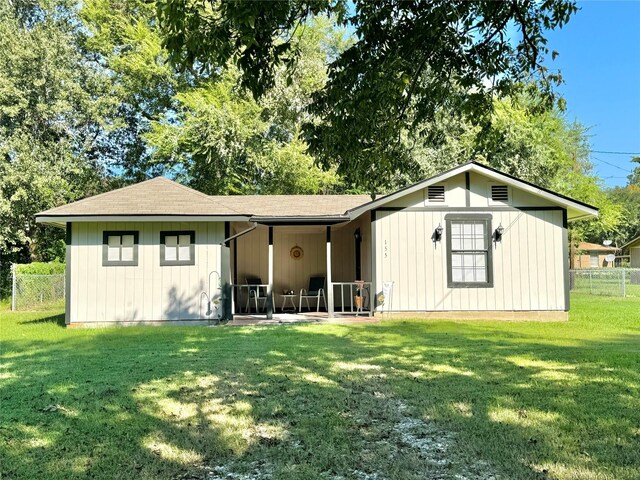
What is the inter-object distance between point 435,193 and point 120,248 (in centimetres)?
713

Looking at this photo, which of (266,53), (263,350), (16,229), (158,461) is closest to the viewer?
(158,461)

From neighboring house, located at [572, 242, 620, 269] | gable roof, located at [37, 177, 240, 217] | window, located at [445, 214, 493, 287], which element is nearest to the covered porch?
gable roof, located at [37, 177, 240, 217]

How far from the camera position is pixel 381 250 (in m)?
11.1

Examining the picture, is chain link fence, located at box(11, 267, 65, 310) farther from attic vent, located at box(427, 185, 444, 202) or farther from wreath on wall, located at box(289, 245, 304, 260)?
attic vent, located at box(427, 185, 444, 202)

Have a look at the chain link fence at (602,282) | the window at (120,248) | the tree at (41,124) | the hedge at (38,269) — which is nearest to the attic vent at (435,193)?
the window at (120,248)

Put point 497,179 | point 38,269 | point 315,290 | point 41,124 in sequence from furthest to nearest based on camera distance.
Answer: point 41,124
point 38,269
point 315,290
point 497,179

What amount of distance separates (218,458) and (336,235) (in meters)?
11.0

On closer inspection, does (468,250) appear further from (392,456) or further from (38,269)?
(38,269)

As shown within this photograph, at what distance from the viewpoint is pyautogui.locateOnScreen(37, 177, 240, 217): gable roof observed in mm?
10297

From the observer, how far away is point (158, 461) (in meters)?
3.00

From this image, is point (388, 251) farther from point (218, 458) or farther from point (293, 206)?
point (218, 458)

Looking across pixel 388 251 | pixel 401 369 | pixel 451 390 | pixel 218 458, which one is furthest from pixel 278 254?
pixel 218 458

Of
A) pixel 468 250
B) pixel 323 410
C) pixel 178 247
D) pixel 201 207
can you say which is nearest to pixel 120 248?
pixel 178 247

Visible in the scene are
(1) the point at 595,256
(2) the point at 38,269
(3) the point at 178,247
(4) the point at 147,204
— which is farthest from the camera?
(1) the point at 595,256
